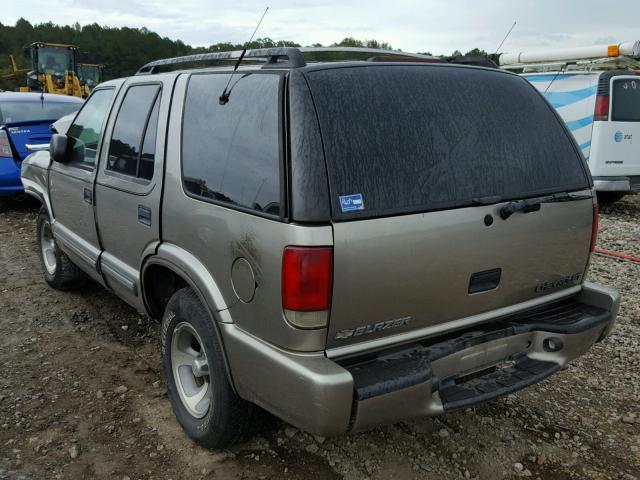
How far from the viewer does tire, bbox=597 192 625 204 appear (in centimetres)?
944

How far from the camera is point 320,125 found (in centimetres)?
218

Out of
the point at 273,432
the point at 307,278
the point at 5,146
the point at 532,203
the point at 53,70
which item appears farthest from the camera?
the point at 53,70

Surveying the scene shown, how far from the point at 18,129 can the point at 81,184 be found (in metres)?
4.53

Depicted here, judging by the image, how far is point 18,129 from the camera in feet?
24.8

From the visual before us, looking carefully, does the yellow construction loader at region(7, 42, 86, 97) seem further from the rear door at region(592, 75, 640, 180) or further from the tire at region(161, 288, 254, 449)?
the tire at region(161, 288, 254, 449)

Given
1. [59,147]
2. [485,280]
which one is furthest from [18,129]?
[485,280]

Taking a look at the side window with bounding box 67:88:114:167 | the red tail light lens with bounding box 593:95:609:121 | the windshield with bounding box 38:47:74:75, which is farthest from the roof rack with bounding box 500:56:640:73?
the windshield with bounding box 38:47:74:75

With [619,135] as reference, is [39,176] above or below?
below

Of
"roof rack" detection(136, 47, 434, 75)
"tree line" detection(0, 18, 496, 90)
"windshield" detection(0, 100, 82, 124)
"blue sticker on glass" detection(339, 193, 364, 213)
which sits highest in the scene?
"tree line" detection(0, 18, 496, 90)

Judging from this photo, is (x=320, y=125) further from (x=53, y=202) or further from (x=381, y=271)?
(x=53, y=202)

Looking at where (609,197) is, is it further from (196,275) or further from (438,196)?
(196,275)

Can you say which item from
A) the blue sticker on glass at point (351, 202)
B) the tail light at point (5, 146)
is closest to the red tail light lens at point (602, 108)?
the blue sticker on glass at point (351, 202)

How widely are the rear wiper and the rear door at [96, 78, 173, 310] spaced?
5.51 ft

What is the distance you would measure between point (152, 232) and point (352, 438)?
4.91 ft
